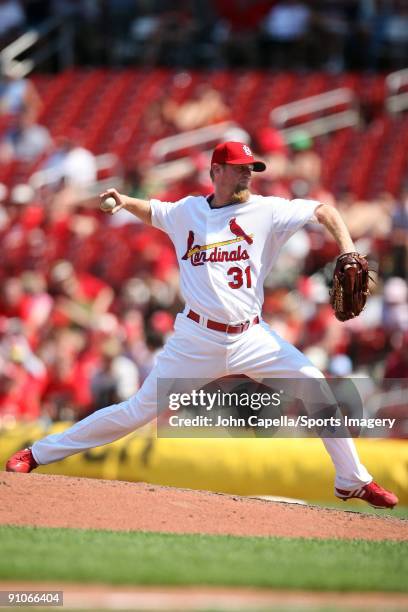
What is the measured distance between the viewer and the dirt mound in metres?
6.00

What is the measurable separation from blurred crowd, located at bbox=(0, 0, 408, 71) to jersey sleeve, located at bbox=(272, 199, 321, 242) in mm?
10022

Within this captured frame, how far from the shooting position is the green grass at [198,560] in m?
4.89

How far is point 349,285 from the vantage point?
6242 mm

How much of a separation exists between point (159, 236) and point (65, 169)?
201cm

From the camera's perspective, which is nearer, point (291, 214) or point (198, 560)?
point (198, 560)

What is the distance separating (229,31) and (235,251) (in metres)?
10.9

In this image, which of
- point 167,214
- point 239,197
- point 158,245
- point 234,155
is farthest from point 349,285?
point 158,245

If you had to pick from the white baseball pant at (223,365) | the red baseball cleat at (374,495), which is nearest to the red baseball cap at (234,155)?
the white baseball pant at (223,365)

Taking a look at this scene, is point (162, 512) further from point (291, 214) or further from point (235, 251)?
point (291, 214)

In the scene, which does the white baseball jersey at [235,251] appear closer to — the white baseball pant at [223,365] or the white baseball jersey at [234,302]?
the white baseball jersey at [234,302]

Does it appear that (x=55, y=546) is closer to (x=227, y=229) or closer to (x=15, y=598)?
(x=15, y=598)

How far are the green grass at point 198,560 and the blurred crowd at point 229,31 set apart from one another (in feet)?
36.8

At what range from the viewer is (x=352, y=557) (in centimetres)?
545

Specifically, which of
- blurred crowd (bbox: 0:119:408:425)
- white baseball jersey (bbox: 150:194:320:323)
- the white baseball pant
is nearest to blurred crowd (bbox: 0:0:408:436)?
blurred crowd (bbox: 0:119:408:425)
